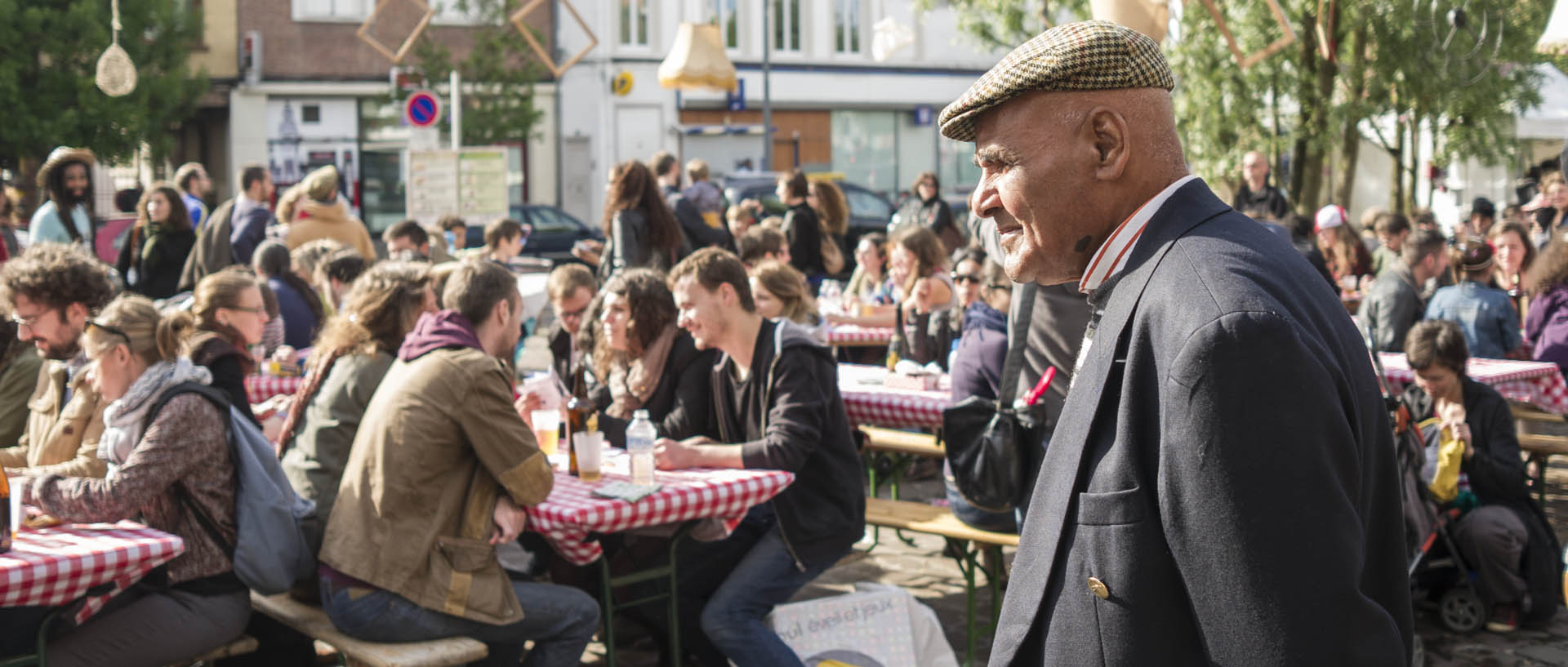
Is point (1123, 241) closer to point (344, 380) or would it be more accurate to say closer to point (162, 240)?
point (344, 380)

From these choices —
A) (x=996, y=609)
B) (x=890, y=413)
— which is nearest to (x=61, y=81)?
A: (x=890, y=413)

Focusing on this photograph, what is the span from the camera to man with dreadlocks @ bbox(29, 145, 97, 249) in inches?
402

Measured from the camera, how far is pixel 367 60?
30609 mm

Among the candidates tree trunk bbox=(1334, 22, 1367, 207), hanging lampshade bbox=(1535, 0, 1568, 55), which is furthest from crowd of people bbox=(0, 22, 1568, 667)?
tree trunk bbox=(1334, 22, 1367, 207)

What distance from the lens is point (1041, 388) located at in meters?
4.66

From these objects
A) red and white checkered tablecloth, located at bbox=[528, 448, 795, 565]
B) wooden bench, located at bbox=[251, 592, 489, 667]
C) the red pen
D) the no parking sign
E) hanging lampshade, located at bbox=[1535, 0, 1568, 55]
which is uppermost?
the no parking sign

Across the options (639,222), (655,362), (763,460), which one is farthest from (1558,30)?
(639,222)

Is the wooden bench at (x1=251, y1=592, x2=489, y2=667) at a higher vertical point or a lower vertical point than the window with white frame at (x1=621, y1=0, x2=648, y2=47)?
lower

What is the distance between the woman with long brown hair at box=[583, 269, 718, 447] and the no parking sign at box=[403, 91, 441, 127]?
8483 mm

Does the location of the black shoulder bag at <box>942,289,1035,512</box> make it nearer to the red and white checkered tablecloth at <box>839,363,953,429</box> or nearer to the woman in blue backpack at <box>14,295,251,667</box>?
the red and white checkered tablecloth at <box>839,363,953,429</box>

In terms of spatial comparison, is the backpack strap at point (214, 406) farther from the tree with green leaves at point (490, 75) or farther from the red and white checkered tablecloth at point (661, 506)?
the tree with green leaves at point (490, 75)

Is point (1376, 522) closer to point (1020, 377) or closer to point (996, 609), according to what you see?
point (1020, 377)

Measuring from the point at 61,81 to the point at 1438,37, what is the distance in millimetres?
20777

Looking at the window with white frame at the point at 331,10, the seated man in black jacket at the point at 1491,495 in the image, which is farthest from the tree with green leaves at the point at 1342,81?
the window with white frame at the point at 331,10
